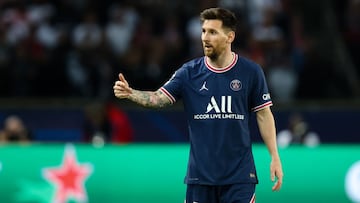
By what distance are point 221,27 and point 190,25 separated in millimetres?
8515

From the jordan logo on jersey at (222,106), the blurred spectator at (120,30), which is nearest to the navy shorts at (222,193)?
the jordan logo on jersey at (222,106)

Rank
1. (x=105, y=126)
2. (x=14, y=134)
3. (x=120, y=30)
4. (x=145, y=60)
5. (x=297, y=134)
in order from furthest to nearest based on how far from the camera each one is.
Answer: (x=120, y=30)
(x=145, y=60)
(x=297, y=134)
(x=105, y=126)
(x=14, y=134)

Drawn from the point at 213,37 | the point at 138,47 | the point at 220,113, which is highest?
the point at 138,47

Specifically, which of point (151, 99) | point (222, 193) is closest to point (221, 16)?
point (151, 99)

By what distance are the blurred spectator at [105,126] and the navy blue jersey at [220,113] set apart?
604 cm

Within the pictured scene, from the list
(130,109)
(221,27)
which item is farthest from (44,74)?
(221,27)

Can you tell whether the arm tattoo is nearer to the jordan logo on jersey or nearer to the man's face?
the jordan logo on jersey

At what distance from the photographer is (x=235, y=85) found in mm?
8773

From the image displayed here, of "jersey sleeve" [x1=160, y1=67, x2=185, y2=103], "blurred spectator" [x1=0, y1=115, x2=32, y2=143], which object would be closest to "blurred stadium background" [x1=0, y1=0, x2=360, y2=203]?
"blurred spectator" [x1=0, y1=115, x2=32, y2=143]

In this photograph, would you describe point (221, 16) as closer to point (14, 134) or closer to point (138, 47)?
point (14, 134)

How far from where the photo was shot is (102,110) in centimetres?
1493

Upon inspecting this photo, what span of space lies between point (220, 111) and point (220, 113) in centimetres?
2

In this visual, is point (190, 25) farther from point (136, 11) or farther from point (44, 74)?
point (44, 74)

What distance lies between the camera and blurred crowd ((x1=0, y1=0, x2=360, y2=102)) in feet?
55.5
